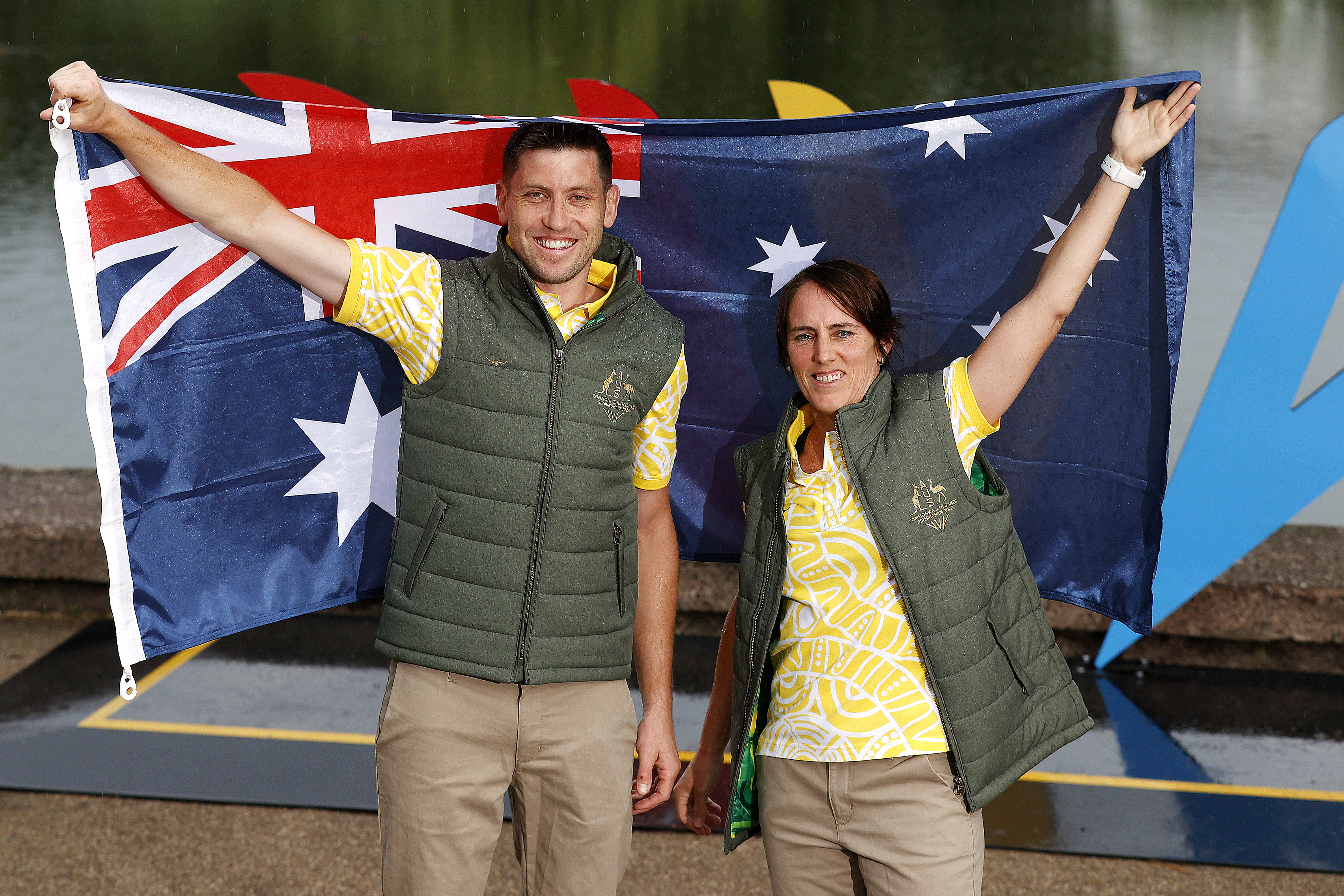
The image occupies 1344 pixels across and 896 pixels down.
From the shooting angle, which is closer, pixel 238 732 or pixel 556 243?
pixel 556 243

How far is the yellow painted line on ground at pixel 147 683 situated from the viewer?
14.9 ft

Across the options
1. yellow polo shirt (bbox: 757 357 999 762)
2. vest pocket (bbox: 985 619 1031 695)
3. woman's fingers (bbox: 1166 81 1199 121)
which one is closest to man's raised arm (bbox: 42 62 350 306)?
yellow polo shirt (bbox: 757 357 999 762)

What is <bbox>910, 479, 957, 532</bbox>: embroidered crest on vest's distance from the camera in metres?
2.37

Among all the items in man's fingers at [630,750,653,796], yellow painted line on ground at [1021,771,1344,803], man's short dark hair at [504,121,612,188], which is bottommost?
yellow painted line on ground at [1021,771,1344,803]

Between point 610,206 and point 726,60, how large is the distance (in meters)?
5.37

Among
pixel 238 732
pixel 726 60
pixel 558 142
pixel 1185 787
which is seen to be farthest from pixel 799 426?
pixel 726 60

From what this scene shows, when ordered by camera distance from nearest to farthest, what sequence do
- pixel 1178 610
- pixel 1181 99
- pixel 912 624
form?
pixel 912 624 < pixel 1181 99 < pixel 1178 610

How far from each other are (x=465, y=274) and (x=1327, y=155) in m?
2.91

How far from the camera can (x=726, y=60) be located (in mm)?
7703

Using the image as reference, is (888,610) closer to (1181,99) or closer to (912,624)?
(912,624)

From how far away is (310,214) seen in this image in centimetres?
308

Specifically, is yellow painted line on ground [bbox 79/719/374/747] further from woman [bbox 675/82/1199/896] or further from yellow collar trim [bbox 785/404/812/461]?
yellow collar trim [bbox 785/404/812/461]

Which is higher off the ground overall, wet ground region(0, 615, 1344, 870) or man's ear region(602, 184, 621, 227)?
man's ear region(602, 184, 621, 227)

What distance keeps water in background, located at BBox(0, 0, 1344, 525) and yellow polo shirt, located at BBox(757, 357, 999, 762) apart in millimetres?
5542
